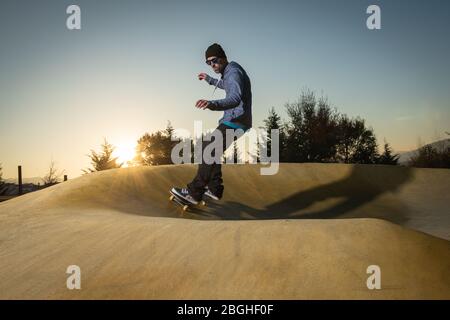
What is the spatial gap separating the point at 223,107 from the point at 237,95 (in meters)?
0.33

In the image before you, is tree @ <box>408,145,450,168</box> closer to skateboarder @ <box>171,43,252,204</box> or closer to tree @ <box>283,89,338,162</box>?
tree @ <box>283,89,338,162</box>

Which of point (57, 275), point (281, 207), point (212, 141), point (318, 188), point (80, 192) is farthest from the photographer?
point (318, 188)

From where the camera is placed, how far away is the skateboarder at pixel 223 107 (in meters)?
5.99

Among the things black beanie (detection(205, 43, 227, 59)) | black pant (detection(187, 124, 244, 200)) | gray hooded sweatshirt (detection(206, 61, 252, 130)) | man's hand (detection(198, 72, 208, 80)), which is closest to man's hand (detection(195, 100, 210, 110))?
gray hooded sweatshirt (detection(206, 61, 252, 130))

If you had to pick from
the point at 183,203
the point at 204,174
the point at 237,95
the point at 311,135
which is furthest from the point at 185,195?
the point at 311,135

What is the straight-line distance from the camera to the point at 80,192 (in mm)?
6922

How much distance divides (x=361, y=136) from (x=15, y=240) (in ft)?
89.4

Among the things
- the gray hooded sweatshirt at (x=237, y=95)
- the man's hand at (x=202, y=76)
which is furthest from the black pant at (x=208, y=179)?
the man's hand at (x=202, y=76)

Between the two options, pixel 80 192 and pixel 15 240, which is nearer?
pixel 15 240

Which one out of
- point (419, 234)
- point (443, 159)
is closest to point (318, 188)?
point (419, 234)

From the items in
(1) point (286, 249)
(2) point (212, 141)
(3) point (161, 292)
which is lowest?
(3) point (161, 292)

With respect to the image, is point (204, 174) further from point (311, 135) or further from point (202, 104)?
point (311, 135)

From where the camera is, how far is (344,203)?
8898 millimetres

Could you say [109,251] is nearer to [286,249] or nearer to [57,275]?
[57,275]
